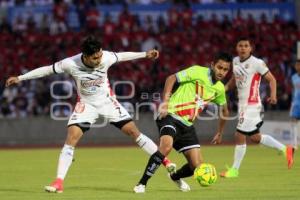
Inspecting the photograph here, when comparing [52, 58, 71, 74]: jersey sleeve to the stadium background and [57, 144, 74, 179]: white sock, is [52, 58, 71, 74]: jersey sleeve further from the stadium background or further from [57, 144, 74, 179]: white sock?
the stadium background

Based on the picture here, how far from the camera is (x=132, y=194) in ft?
36.5

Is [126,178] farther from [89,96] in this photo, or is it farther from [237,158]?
[89,96]

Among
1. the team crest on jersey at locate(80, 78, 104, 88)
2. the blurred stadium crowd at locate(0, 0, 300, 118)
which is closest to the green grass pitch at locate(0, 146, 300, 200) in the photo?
the team crest on jersey at locate(80, 78, 104, 88)

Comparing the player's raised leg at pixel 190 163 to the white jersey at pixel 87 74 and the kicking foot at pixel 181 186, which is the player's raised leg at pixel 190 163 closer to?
the kicking foot at pixel 181 186

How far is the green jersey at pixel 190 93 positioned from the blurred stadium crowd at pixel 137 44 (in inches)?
598

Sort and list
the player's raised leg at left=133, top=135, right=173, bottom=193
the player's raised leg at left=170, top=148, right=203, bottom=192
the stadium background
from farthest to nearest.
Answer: the stadium background → the player's raised leg at left=170, top=148, right=203, bottom=192 → the player's raised leg at left=133, top=135, right=173, bottom=193

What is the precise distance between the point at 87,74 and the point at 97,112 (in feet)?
1.94

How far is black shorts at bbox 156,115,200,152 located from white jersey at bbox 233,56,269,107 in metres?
3.57

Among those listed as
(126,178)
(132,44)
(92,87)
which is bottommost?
(126,178)

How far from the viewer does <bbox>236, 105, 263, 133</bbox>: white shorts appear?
15.0m

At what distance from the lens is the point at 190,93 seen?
1158cm

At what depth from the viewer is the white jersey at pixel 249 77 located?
14.9m

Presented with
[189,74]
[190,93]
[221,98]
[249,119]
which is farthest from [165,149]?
[249,119]

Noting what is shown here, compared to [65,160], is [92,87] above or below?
above
